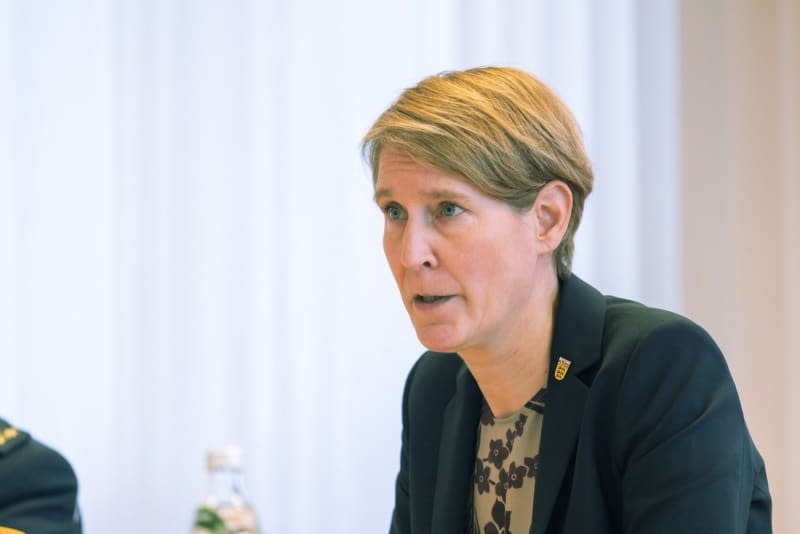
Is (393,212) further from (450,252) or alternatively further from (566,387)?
(566,387)

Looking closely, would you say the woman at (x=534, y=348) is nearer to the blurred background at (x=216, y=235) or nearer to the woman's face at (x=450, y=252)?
the woman's face at (x=450, y=252)

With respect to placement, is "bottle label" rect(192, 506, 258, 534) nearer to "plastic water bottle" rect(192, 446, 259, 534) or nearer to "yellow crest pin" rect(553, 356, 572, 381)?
"plastic water bottle" rect(192, 446, 259, 534)

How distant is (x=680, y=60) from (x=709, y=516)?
2276 mm

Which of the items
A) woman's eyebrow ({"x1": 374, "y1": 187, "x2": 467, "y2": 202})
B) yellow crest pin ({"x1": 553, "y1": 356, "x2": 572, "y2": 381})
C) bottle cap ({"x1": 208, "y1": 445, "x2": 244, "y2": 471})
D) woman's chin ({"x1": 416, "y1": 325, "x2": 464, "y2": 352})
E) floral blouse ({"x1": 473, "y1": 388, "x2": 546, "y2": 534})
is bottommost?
floral blouse ({"x1": 473, "y1": 388, "x2": 546, "y2": 534})

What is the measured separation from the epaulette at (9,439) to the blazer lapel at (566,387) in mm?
755

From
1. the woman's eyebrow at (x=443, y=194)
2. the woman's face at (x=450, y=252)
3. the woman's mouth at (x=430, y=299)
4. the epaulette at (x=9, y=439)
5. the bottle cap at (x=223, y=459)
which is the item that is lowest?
the epaulette at (x=9, y=439)

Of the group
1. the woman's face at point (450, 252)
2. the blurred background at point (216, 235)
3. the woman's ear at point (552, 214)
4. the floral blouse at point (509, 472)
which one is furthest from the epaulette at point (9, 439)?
the blurred background at point (216, 235)

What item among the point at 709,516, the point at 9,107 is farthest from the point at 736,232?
the point at 9,107

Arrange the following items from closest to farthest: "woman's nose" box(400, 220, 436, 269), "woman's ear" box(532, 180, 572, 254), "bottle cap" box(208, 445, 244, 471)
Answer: "bottle cap" box(208, 445, 244, 471) < "woman's nose" box(400, 220, 436, 269) < "woman's ear" box(532, 180, 572, 254)

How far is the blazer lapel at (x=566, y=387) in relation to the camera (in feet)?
5.49

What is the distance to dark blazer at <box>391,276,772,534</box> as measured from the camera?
1.54 m

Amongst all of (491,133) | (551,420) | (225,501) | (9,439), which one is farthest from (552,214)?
(9,439)

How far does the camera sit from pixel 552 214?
1799 mm

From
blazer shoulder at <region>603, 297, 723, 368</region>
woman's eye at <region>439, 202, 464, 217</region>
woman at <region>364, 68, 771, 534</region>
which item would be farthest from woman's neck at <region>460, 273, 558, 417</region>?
woman's eye at <region>439, 202, 464, 217</region>
